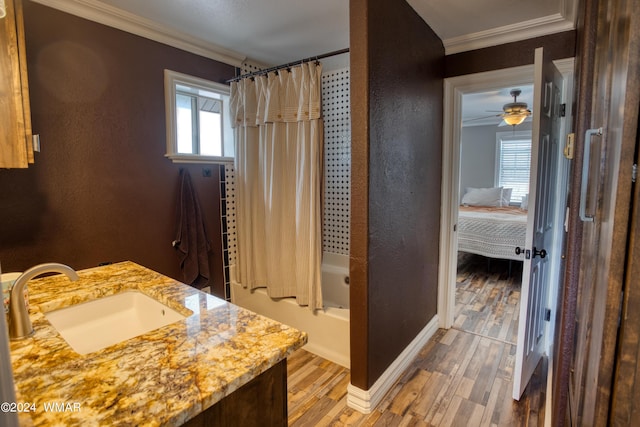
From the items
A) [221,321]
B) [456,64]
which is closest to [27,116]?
[221,321]

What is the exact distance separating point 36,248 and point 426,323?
8.84ft

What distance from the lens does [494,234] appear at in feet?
13.7

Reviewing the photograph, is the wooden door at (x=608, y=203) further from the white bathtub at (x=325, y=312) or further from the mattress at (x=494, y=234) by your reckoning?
the mattress at (x=494, y=234)

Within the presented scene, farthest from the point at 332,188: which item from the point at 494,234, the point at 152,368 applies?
the point at 494,234

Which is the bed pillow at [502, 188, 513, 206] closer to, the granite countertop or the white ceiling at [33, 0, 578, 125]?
the white ceiling at [33, 0, 578, 125]

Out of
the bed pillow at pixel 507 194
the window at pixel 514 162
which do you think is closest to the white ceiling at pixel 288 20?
the bed pillow at pixel 507 194

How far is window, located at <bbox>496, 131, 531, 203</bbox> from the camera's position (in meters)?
6.28

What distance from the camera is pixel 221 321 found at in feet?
3.48

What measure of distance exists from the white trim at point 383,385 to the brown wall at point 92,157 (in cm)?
161

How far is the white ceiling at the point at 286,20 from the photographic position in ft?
6.51

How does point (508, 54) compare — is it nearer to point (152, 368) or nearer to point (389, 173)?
point (389, 173)

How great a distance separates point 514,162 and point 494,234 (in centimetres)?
309

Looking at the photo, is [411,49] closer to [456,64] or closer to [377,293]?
[456,64]

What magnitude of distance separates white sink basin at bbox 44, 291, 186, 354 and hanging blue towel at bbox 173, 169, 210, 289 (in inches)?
44.7
